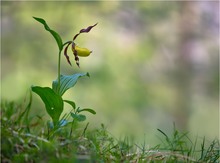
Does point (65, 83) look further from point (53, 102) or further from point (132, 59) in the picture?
point (132, 59)

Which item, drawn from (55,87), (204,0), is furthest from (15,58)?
(55,87)

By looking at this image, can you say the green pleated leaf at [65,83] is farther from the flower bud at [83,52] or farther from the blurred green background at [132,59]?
the blurred green background at [132,59]

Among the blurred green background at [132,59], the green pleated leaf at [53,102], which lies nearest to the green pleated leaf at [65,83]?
the green pleated leaf at [53,102]

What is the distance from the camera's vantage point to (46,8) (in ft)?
25.2

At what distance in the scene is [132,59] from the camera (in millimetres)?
8883

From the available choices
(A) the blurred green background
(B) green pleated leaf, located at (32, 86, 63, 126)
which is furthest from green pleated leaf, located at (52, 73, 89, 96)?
(A) the blurred green background

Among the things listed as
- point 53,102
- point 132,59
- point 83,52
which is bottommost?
point 53,102

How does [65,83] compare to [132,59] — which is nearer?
[65,83]

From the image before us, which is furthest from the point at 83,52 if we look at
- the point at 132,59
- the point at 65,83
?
the point at 132,59

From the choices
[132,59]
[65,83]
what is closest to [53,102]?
[65,83]

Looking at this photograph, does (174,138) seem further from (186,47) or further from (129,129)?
(186,47)

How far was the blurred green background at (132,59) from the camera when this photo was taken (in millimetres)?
7781

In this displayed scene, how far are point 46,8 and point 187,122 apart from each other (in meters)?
3.40

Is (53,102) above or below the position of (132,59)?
below
